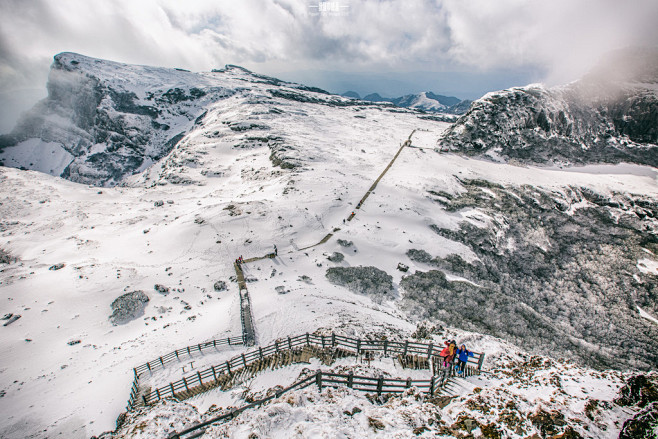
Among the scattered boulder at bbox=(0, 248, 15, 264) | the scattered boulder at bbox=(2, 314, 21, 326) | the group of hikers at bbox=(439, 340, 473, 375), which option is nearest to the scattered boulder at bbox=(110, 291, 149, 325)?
the scattered boulder at bbox=(2, 314, 21, 326)

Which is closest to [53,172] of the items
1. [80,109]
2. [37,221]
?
[80,109]

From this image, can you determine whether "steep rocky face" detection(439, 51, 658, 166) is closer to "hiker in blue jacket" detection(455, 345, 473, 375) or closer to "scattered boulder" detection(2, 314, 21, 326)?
"hiker in blue jacket" detection(455, 345, 473, 375)

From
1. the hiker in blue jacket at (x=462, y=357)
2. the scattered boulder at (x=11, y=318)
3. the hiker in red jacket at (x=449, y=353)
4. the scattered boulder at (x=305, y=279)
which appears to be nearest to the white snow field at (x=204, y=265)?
the scattered boulder at (x=305, y=279)

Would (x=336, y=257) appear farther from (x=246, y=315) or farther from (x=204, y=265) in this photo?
(x=204, y=265)

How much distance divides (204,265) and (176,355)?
1494 centimetres

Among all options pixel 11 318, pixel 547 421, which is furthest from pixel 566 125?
pixel 11 318

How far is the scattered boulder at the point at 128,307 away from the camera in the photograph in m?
25.7

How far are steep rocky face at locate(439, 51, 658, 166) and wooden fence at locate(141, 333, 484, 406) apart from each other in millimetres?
81902

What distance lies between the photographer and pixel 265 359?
1747 cm

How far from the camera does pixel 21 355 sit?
71.2 feet

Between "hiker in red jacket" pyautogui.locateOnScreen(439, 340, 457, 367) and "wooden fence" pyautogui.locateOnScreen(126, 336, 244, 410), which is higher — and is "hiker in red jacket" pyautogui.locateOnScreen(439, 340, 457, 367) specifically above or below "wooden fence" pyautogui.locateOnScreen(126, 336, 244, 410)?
above

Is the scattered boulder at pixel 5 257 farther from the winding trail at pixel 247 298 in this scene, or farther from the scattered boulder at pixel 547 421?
the scattered boulder at pixel 547 421

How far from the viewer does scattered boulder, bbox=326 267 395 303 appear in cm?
3077

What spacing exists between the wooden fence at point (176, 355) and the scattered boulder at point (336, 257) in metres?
16.0
